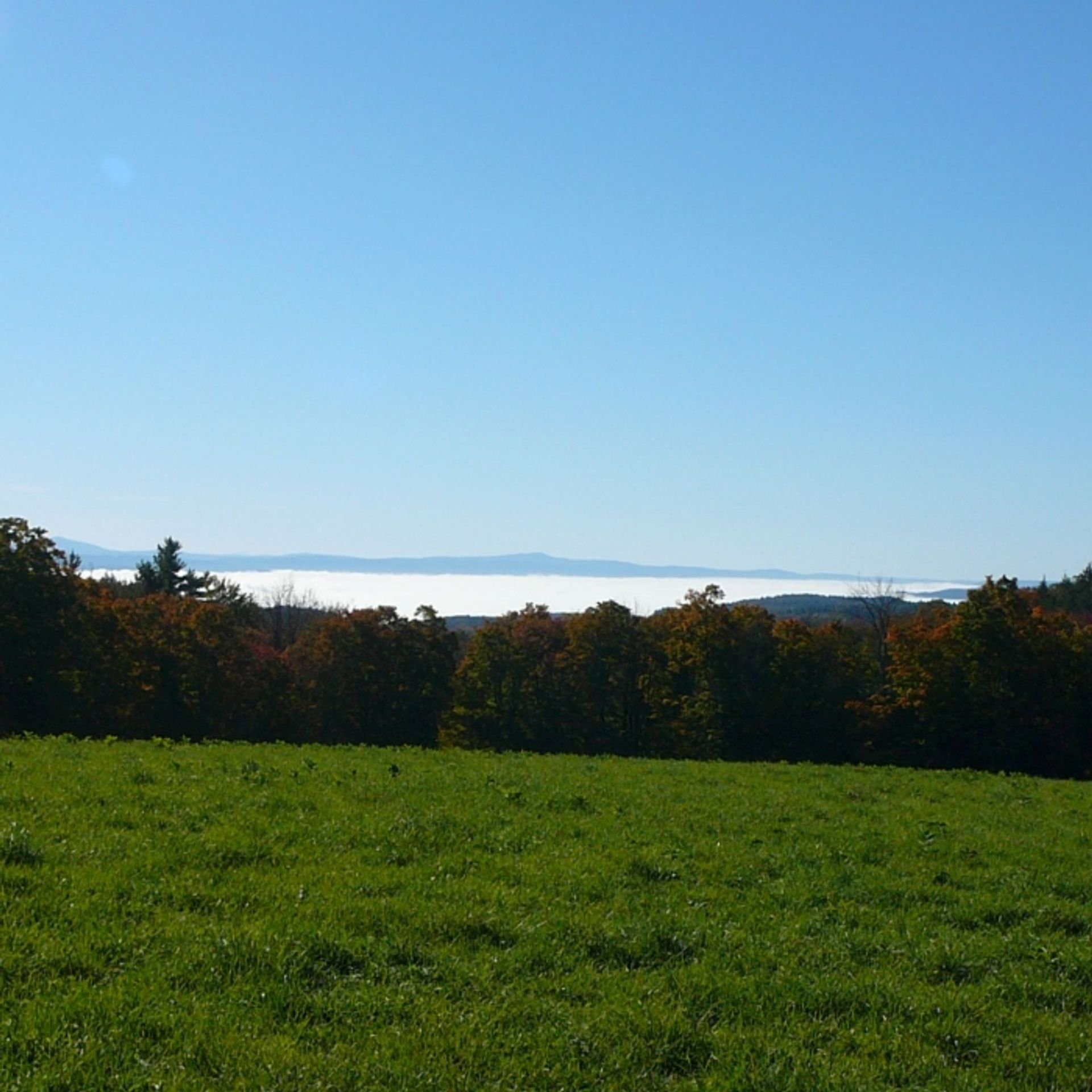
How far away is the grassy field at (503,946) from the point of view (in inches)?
246

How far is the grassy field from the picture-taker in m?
6.24

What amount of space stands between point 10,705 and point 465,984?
46924 millimetres

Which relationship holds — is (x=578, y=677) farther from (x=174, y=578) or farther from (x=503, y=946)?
(x=503, y=946)

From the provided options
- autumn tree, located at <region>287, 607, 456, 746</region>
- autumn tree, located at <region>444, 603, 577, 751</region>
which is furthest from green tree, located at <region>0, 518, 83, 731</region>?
autumn tree, located at <region>444, 603, 577, 751</region>

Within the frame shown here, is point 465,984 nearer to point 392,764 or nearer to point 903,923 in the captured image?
point 903,923

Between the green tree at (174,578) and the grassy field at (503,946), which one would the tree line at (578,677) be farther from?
the grassy field at (503,946)


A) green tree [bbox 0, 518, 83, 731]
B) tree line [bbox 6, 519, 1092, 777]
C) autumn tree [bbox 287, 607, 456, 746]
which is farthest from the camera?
autumn tree [bbox 287, 607, 456, 746]

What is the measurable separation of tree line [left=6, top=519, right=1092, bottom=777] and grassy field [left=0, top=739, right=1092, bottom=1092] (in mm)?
39681

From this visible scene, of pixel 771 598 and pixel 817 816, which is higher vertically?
pixel 771 598

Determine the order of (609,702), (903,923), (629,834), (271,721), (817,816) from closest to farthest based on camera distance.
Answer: (903,923) → (629,834) → (817,816) → (271,721) → (609,702)

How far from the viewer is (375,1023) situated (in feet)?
21.7

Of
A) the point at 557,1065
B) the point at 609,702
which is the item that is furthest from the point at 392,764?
the point at 609,702

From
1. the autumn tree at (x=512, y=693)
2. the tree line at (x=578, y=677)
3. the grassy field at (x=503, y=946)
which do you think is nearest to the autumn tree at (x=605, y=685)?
the tree line at (x=578, y=677)

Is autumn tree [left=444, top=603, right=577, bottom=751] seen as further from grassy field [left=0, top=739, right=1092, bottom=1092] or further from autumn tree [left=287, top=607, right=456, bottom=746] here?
grassy field [left=0, top=739, right=1092, bottom=1092]
